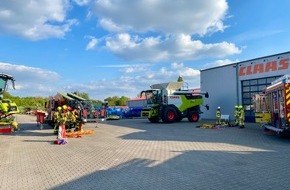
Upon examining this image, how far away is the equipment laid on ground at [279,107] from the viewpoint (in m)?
13.5

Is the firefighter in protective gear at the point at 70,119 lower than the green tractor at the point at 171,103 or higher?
lower

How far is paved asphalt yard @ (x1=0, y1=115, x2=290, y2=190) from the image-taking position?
6.70m

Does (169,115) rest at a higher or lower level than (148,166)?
higher

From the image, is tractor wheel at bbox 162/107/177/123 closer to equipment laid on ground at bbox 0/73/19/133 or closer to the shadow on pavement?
equipment laid on ground at bbox 0/73/19/133

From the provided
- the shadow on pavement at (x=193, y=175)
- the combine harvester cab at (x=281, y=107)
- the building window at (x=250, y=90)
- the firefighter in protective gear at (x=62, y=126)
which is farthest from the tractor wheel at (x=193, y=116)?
the shadow on pavement at (x=193, y=175)

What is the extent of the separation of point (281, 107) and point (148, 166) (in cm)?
813

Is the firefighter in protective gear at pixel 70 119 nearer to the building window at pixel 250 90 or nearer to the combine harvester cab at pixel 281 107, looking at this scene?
the combine harvester cab at pixel 281 107

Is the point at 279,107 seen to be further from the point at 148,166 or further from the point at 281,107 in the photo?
the point at 148,166

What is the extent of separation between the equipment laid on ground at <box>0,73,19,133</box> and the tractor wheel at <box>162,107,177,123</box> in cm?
1055

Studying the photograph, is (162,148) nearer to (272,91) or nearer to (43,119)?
(272,91)

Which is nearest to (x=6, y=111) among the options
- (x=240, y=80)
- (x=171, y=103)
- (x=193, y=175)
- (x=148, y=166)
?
(x=171, y=103)

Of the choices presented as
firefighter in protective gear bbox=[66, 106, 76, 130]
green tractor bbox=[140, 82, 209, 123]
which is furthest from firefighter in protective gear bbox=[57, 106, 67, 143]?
green tractor bbox=[140, 82, 209, 123]

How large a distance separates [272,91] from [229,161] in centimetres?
826

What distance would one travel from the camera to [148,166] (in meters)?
8.50
